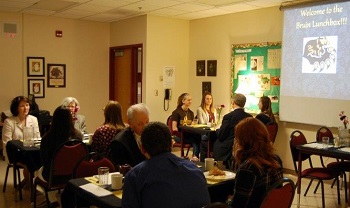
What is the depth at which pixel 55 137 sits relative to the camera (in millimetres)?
3873

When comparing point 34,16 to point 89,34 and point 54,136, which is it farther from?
point 54,136

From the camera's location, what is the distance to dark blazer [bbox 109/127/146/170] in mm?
3156

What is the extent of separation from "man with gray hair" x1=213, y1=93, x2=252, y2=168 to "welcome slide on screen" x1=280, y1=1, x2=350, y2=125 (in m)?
1.24

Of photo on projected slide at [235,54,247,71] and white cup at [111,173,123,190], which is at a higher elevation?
photo on projected slide at [235,54,247,71]

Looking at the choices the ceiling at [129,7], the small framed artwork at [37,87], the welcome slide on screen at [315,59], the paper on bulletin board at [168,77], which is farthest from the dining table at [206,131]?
the small framed artwork at [37,87]

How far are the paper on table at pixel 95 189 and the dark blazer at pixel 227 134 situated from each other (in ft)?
8.64

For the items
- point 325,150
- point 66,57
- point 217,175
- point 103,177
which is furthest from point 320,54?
point 66,57

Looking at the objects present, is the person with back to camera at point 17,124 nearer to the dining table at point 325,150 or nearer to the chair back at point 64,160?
the chair back at point 64,160

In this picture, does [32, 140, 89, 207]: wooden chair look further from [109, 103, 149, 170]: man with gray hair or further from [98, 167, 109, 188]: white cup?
[98, 167, 109, 188]: white cup

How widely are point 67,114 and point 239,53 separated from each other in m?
3.85

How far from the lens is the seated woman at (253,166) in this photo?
2416 millimetres

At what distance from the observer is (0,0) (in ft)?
20.4

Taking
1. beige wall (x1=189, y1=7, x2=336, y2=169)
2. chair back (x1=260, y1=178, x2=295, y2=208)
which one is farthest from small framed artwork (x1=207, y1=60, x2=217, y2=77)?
chair back (x1=260, y1=178, x2=295, y2=208)

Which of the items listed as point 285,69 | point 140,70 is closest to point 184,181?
point 285,69
